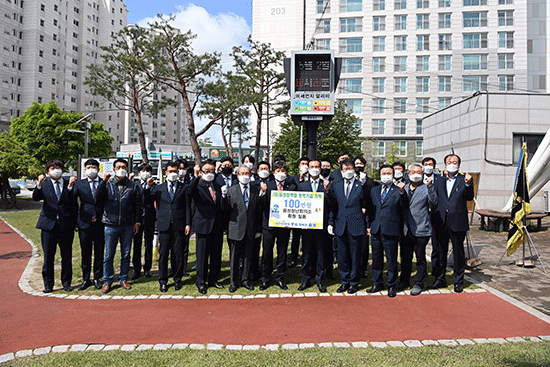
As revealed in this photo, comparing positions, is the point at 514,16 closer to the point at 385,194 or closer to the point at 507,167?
the point at 507,167

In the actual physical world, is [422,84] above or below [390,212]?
above

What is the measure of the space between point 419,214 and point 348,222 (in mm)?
1251

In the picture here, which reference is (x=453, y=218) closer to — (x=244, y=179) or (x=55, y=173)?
(x=244, y=179)

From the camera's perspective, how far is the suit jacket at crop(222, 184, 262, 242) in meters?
6.84

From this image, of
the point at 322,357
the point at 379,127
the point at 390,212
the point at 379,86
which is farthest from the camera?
the point at 379,127

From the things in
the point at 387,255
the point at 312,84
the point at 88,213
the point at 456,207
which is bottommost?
the point at 387,255

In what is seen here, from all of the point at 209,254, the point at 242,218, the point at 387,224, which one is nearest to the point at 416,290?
the point at 387,224

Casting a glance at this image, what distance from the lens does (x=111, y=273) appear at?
22.4 ft

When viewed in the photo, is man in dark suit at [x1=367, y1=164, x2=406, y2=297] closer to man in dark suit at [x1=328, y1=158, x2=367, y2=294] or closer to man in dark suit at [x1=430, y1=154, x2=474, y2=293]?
man in dark suit at [x1=328, y1=158, x2=367, y2=294]

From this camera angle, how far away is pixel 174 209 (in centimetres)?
699

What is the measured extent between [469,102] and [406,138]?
34.2 metres

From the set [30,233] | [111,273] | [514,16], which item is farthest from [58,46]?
[111,273]

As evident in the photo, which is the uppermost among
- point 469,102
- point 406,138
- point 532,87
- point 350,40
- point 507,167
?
point 350,40

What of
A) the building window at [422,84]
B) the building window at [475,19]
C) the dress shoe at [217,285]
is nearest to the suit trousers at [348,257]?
the dress shoe at [217,285]
